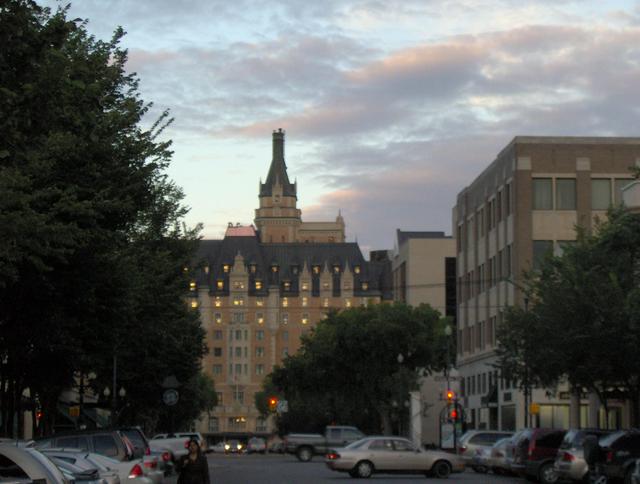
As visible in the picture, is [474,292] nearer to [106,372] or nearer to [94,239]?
[106,372]

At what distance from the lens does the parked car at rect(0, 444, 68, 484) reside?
12.7 metres

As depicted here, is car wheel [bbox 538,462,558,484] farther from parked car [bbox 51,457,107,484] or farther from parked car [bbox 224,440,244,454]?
parked car [bbox 224,440,244,454]

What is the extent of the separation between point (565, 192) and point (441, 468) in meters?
35.5

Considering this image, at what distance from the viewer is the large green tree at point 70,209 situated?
17.2 m

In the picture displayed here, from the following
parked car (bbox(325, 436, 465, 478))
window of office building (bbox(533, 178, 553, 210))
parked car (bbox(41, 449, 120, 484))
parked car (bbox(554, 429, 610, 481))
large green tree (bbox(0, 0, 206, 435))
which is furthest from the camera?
window of office building (bbox(533, 178, 553, 210))

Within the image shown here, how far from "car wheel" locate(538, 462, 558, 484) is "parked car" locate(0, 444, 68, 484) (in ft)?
88.8

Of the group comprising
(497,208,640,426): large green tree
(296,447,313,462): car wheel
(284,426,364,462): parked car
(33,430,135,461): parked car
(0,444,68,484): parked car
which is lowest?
(296,447,313,462): car wheel

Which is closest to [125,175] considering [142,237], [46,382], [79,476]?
[79,476]

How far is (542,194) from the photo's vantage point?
3004 inches

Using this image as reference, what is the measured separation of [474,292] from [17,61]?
7392cm

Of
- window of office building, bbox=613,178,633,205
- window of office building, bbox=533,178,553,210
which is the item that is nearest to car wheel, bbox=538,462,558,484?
window of office building, bbox=613,178,633,205

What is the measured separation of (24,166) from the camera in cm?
2089

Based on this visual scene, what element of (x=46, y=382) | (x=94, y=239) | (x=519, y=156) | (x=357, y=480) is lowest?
(x=357, y=480)

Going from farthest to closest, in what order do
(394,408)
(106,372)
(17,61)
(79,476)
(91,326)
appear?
(394,408)
(106,372)
(91,326)
(79,476)
(17,61)
